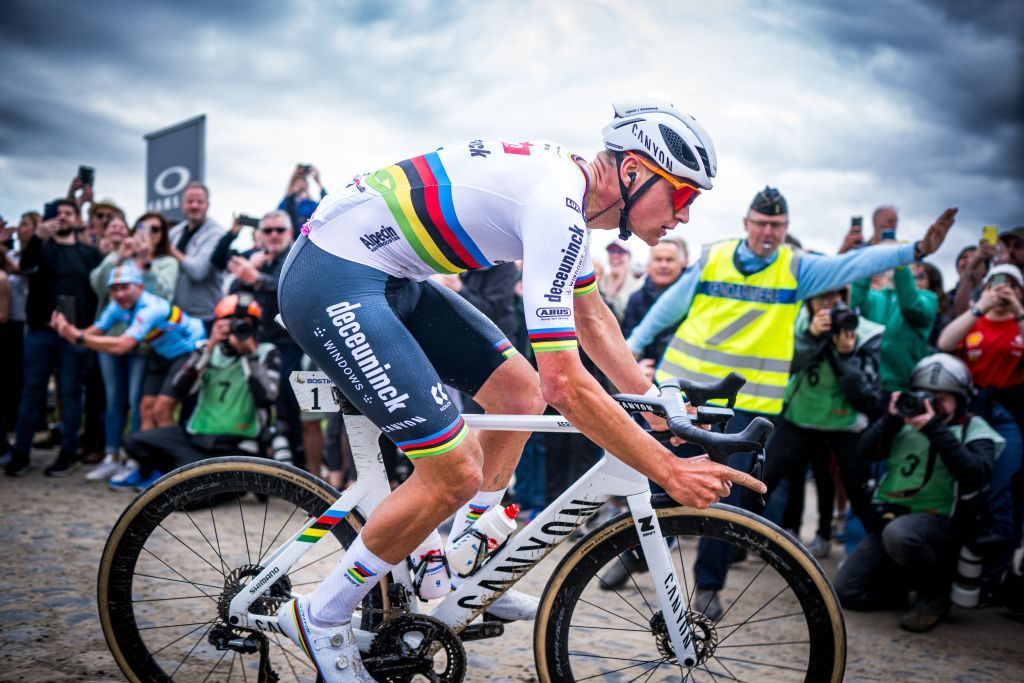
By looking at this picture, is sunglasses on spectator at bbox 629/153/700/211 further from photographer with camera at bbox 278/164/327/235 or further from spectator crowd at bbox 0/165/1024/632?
photographer with camera at bbox 278/164/327/235

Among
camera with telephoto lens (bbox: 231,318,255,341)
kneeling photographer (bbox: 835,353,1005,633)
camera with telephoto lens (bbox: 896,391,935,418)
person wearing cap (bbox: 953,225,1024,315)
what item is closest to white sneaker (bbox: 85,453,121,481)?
camera with telephoto lens (bbox: 231,318,255,341)

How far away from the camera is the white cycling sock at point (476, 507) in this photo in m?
2.72

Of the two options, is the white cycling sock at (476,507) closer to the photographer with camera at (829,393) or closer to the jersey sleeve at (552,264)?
the jersey sleeve at (552,264)

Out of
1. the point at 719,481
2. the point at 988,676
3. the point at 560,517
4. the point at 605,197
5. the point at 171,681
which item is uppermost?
the point at 605,197

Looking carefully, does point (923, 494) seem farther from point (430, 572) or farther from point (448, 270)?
point (448, 270)

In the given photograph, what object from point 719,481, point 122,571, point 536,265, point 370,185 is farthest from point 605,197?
point 122,571

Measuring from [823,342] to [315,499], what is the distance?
380cm

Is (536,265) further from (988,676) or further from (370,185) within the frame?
(988,676)

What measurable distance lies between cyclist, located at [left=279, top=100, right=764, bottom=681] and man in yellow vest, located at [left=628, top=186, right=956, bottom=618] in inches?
77.0

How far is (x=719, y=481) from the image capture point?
2236mm

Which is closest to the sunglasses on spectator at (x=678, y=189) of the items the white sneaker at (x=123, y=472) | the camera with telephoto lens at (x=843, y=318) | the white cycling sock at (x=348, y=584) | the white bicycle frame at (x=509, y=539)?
the white bicycle frame at (x=509, y=539)

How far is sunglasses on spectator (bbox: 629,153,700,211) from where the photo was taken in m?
2.45

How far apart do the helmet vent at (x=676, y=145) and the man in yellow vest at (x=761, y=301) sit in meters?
2.08

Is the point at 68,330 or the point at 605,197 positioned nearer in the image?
the point at 605,197
